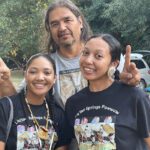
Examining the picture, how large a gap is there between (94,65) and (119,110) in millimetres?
349

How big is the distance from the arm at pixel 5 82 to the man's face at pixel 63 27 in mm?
525

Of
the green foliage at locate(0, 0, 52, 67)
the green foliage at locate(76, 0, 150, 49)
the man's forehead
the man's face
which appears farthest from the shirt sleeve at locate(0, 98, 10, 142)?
the green foliage at locate(0, 0, 52, 67)

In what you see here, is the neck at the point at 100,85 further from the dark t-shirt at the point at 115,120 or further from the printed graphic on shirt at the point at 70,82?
the printed graphic on shirt at the point at 70,82

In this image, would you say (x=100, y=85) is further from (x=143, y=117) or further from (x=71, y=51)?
(x=71, y=51)

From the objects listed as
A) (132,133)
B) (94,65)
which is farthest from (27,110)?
(132,133)

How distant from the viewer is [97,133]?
269cm

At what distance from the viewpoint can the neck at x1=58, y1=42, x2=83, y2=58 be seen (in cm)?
337

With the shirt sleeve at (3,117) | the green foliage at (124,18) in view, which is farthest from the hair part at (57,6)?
the green foliage at (124,18)

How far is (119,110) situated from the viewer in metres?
2.70

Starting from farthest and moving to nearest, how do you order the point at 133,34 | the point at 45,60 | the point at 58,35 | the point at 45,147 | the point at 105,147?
the point at 133,34, the point at 58,35, the point at 45,60, the point at 45,147, the point at 105,147

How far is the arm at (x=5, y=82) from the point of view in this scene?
305 centimetres

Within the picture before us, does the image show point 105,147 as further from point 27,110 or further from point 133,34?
point 133,34

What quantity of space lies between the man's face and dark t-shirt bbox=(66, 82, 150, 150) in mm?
699

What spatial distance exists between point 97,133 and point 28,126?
52 centimetres
